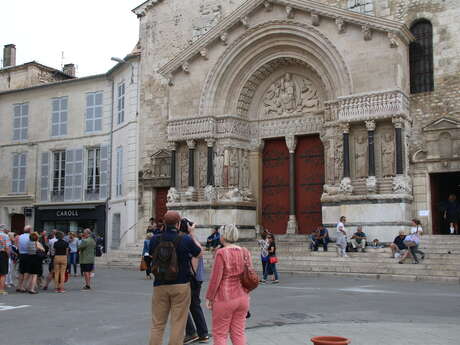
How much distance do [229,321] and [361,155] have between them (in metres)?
14.3

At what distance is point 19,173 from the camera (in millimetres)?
30875

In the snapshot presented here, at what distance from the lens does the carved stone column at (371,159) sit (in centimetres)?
1817

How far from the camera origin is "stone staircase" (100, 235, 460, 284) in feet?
47.6

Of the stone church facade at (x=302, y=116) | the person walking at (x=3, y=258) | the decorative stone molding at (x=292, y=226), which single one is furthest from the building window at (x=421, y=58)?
the person walking at (x=3, y=258)

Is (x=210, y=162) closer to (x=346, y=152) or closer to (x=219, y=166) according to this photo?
(x=219, y=166)

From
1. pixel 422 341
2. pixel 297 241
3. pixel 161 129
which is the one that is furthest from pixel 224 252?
pixel 161 129

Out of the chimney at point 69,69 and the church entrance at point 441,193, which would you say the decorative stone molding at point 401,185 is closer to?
the church entrance at point 441,193

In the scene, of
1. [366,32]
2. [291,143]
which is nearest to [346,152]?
[291,143]

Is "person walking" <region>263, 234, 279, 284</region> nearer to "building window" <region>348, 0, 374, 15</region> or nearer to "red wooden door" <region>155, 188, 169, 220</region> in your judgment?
"building window" <region>348, 0, 374, 15</region>

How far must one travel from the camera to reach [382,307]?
9.82 metres

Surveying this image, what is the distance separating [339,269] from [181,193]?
8.22 m

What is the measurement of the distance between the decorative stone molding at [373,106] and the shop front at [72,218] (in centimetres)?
1357

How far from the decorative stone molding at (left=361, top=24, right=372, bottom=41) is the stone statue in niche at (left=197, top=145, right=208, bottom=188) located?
23.8ft

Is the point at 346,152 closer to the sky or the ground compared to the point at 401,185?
closer to the sky
